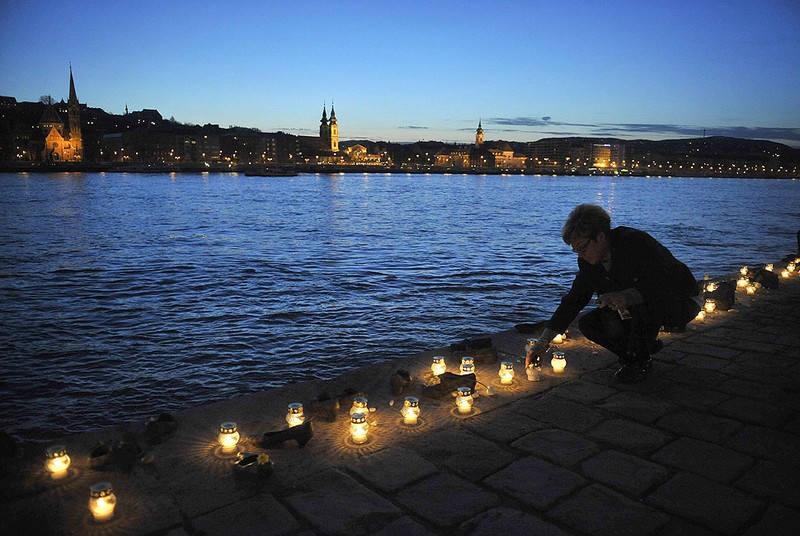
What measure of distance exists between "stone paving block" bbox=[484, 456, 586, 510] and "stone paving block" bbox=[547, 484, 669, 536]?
8 cm

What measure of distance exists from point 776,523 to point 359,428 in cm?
250

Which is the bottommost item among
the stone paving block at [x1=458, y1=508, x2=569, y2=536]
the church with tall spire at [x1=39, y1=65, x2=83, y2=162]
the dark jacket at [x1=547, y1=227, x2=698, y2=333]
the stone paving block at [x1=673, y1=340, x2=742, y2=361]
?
the stone paving block at [x1=673, y1=340, x2=742, y2=361]

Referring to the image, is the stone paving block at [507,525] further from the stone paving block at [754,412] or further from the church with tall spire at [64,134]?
the church with tall spire at [64,134]

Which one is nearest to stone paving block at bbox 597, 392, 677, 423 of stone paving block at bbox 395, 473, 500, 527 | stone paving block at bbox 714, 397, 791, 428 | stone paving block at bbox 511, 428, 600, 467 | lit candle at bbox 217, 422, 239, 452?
stone paving block at bbox 714, 397, 791, 428

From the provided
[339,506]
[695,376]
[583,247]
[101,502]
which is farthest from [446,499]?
[695,376]

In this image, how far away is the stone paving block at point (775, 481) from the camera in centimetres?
308

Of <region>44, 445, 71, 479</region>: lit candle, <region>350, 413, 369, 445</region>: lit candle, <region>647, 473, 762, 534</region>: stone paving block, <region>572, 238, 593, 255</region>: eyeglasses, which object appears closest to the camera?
<region>647, 473, 762, 534</region>: stone paving block

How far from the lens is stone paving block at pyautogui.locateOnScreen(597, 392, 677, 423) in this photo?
4.22m

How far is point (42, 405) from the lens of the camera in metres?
6.36

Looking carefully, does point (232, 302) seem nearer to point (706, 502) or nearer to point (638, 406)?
point (638, 406)

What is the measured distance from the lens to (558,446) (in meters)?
3.73

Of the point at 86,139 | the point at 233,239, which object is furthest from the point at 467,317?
the point at 86,139

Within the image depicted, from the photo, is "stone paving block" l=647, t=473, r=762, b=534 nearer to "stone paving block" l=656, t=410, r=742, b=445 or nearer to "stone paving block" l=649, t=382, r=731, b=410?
"stone paving block" l=656, t=410, r=742, b=445

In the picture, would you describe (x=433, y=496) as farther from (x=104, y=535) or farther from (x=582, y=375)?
(x=582, y=375)
